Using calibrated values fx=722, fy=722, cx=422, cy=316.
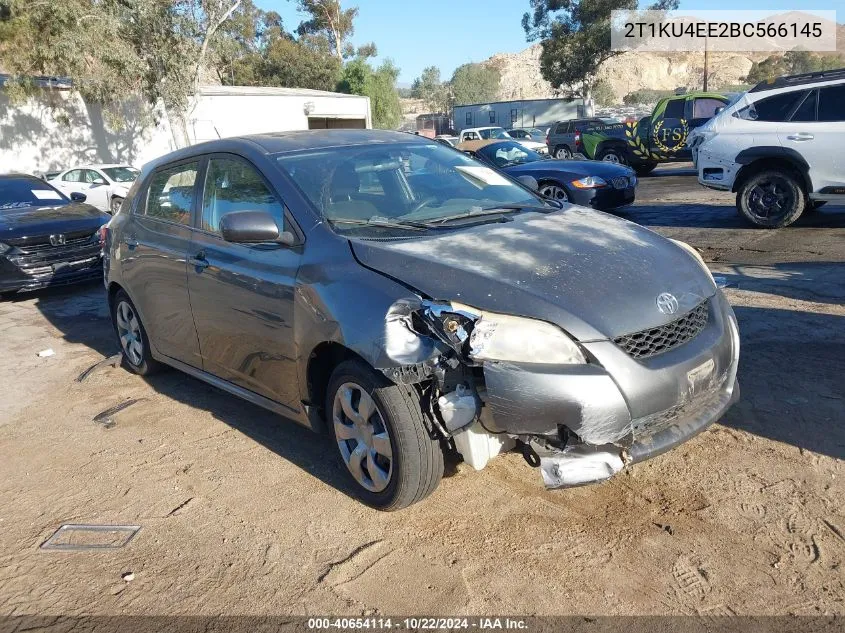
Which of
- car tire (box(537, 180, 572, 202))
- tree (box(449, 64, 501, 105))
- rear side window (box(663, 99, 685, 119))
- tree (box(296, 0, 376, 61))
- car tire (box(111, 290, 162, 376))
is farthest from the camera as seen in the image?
tree (box(449, 64, 501, 105))

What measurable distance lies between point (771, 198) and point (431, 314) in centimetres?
821

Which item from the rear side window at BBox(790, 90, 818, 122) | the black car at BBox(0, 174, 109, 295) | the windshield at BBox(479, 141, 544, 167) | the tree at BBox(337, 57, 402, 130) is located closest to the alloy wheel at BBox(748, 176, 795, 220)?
the rear side window at BBox(790, 90, 818, 122)

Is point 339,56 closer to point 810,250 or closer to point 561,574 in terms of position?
point 810,250

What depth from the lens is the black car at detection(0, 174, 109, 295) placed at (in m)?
8.91

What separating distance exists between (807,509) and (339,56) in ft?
187

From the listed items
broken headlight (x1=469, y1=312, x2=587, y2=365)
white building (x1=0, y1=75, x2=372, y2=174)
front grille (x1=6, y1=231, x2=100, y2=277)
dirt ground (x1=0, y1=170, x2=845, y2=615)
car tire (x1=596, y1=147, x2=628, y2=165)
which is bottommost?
dirt ground (x1=0, y1=170, x2=845, y2=615)

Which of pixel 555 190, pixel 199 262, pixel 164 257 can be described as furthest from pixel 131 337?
pixel 555 190

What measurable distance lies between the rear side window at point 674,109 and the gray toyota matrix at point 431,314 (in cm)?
1625

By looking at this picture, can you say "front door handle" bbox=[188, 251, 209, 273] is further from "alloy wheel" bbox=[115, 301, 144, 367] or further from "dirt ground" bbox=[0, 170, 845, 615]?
"alloy wheel" bbox=[115, 301, 144, 367]

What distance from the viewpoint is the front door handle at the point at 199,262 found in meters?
4.31

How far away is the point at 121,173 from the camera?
1941 cm

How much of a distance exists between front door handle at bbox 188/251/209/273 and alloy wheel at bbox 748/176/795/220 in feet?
26.3

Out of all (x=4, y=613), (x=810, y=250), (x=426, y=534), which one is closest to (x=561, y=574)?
(x=426, y=534)

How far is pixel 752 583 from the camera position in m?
2.78
